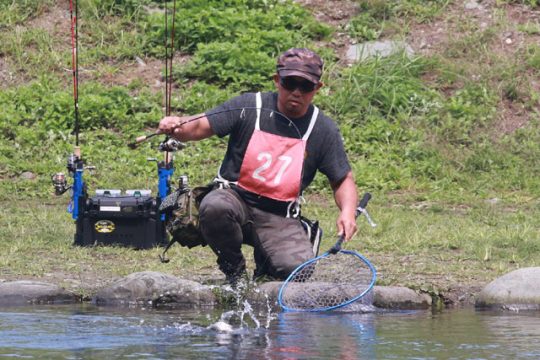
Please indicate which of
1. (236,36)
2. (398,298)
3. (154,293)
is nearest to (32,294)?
(154,293)

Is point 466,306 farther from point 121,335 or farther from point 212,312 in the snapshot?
point 121,335

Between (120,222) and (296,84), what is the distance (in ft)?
9.30

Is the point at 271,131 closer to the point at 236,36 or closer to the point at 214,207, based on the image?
the point at 214,207

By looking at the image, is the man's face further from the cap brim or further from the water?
the water

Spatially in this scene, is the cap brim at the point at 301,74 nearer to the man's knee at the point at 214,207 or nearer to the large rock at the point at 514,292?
the man's knee at the point at 214,207

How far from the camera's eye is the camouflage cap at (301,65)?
7605 mm

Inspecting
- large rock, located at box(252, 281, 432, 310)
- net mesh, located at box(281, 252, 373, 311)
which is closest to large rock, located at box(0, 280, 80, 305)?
large rock, located at box(252, 281, 432, 310)

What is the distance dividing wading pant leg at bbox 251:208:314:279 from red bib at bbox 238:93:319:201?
247mm

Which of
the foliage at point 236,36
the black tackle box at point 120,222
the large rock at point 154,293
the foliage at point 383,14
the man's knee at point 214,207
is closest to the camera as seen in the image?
the man's knee at point 214,207

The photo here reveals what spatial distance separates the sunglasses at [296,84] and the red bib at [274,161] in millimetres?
294

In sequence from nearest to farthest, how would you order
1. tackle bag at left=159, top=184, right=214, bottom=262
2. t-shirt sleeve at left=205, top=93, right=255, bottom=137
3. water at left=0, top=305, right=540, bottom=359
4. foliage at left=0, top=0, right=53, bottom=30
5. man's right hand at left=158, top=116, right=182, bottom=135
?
1. water at left=0, top=305, right=540, bottom=359
2. man's right hand at left=158, top=116, right=182, bottom=135
3. t-shirt sleeve at left=205, top=93, right=255, bottom=137
4. tackle bag at left=159, top=184, right=214, bottom=262
5. foliage at left=0, top=0, right=53, bottom=30

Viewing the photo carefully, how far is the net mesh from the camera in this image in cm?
764

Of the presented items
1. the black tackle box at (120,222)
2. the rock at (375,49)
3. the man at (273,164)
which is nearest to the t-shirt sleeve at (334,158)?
the man at (273,164)

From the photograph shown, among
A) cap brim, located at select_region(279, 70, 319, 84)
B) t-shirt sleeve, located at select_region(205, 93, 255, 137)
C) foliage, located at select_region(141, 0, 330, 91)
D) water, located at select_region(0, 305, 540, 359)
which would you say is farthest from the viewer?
foliage, located at select_region(141, 0, 330, 91)
